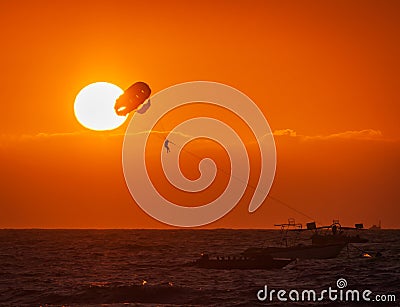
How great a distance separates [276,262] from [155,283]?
16.1 metres

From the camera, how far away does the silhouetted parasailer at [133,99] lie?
50.0m

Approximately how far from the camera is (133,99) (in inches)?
1970

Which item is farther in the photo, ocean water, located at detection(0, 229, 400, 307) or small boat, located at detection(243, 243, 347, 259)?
small boat, located at detection(243, 243, 347, 259)

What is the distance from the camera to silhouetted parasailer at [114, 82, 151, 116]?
5003cm

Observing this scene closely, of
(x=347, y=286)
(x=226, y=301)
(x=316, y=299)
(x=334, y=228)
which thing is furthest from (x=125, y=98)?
(x=334, y=228)

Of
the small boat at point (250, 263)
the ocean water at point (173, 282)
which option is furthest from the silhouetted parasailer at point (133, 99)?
the small boat at point (250, 263)

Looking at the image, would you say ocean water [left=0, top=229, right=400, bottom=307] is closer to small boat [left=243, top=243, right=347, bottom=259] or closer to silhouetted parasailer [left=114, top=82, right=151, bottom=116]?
small boat [left=243, top=243, right=347, bottom=259]

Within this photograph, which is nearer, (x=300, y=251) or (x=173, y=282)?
(x=173, y=282)

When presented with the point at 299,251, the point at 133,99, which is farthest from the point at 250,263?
the point at 133,99

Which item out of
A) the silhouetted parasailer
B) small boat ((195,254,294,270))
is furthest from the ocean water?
the silhouetted parasailer

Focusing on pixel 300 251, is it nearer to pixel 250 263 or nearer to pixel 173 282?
pixel 250 263

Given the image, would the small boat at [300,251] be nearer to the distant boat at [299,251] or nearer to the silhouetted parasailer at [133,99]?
the distant boat at [299,251]

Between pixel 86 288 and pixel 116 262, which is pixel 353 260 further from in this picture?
pixel 86 288

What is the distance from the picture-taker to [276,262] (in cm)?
7956
